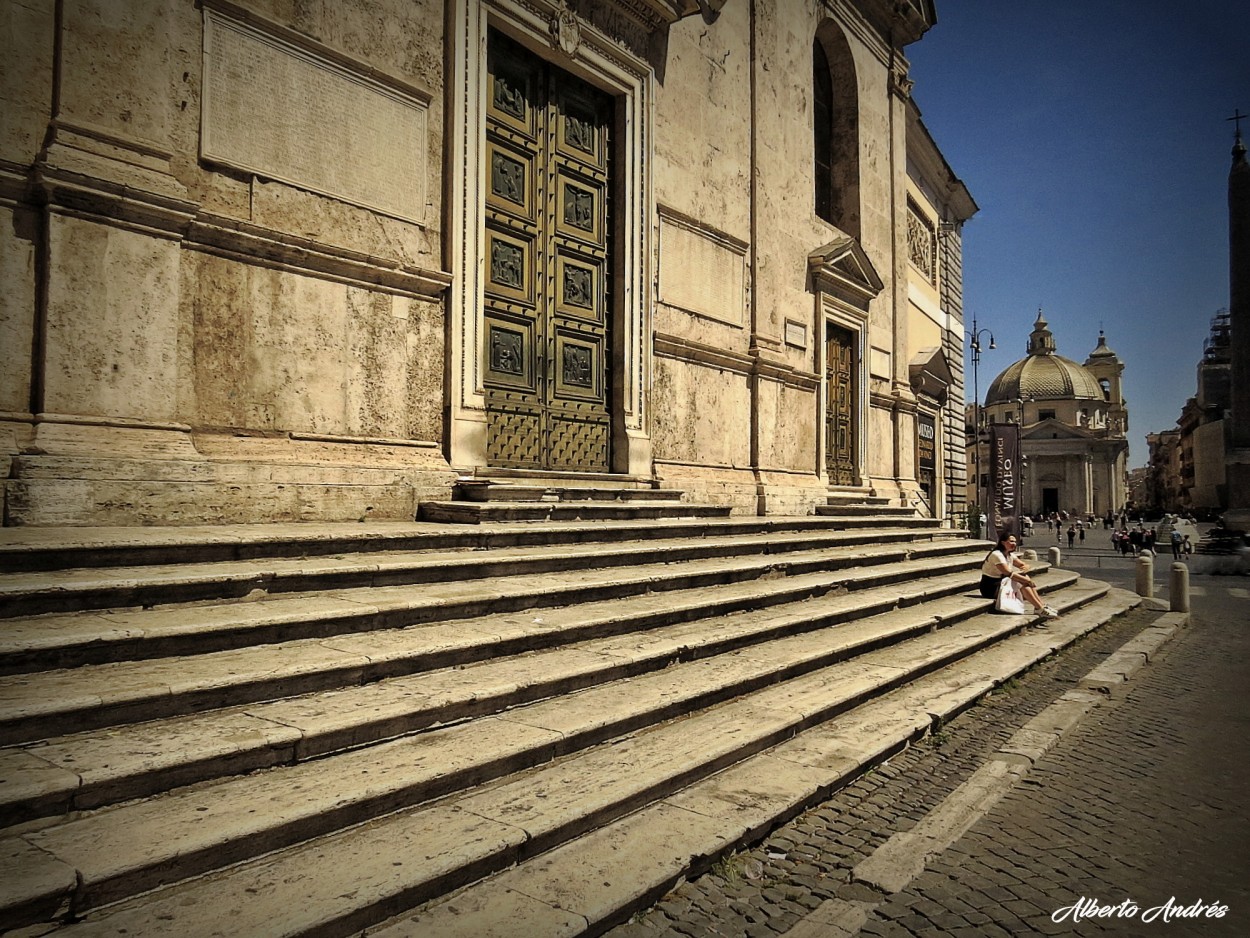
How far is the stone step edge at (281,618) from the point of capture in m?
3.42

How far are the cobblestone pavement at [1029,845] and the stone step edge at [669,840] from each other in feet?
0.30

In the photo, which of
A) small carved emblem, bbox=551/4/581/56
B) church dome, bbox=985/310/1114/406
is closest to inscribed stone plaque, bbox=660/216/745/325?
small carved emblem, bbox=551/4/581/56

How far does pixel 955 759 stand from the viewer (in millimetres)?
4801

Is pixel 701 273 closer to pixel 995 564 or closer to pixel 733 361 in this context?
pixel 733 361

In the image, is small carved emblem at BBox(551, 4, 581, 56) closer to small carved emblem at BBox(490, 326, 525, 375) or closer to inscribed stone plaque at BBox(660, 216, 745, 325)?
inscribed stone plaque at BBox(660, 216, 745, 325)

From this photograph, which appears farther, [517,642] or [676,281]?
[676,281]

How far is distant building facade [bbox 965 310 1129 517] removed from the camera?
86.5m

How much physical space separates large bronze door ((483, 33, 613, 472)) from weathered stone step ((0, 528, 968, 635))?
2.38 metres

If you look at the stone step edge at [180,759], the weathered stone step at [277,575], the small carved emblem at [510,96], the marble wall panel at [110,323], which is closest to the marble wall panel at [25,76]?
the marble wall panel at [110,323]

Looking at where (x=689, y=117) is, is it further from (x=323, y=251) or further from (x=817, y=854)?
(x=817, y=854)

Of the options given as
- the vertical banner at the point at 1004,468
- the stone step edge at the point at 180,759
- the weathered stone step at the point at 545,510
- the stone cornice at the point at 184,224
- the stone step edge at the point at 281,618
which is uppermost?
the stone cornice at the point at 184,224

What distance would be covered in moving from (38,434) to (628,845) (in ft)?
14.8

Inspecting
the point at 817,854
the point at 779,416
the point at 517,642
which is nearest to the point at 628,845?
the point at 817,854

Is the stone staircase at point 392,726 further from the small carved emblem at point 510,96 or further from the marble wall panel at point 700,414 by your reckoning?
the small carved emblem at point 510,96
